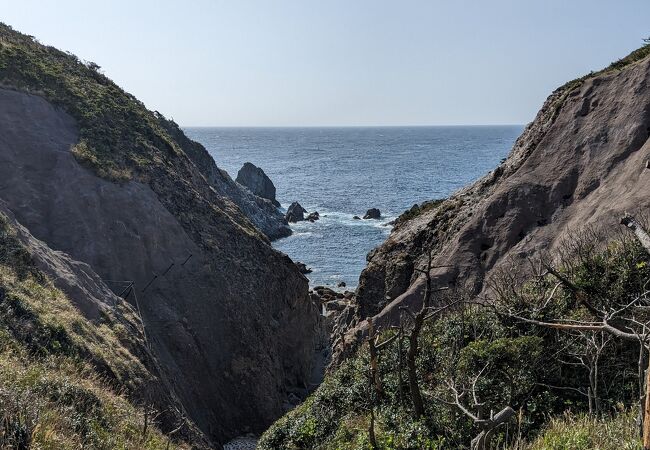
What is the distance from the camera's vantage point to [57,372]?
1434 centimetres

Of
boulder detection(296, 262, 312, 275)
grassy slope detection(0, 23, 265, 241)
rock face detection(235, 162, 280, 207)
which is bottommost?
boulder detection(296, 262, 312, 275)

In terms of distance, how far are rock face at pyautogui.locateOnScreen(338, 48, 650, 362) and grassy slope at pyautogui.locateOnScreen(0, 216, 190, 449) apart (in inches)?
402

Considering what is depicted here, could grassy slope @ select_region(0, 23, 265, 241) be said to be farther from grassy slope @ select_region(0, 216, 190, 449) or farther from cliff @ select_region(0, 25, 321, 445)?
grassy slope @ select_region(0, 216, 190, 449)

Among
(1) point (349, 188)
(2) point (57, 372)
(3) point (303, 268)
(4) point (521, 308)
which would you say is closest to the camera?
(2) point (57, 372)

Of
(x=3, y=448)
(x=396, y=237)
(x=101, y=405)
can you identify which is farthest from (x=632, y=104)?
(x=3, y=448)

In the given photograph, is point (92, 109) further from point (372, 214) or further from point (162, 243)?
point (372, 214)

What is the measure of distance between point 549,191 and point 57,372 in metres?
22.4

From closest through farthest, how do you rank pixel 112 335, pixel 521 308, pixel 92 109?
pixel 521 308 → pixel 112 335 → pixel 92 109

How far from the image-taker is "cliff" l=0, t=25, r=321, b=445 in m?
28.0

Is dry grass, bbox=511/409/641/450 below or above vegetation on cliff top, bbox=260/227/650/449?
above

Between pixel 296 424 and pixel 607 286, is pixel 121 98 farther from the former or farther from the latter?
pixel 607 286

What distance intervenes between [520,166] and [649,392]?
26.9 meters

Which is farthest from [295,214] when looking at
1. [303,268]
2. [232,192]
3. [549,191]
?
[549,191]

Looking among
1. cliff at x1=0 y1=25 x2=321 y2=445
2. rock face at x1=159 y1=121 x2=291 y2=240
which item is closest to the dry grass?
cliff at x1=0 y1=25 x2=321 y2=445
